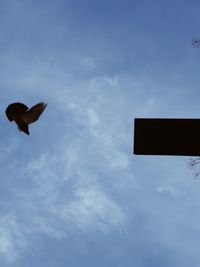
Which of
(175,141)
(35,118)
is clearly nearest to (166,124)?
(175,141)

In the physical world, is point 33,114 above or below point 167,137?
above

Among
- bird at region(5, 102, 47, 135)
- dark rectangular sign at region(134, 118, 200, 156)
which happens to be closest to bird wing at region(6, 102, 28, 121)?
bird at region(5, 102, 47, 135)

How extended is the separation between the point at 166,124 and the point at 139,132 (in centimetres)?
23

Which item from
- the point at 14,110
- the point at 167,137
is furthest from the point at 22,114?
the point at 167,137

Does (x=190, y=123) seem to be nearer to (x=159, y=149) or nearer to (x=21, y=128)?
(x=159, y=149)

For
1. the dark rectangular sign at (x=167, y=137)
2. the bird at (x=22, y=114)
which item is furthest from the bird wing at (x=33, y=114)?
the dark rectangular sign at (x=167, y=137)

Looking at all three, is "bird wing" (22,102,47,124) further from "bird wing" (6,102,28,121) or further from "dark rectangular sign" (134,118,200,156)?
"dark rectangular sign" (134,118,200,156)

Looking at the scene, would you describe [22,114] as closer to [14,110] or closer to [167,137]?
[14,110]

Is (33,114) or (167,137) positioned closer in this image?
(167,137)

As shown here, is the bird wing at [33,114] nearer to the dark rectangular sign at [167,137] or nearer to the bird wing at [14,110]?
the bird wing at [14,110]

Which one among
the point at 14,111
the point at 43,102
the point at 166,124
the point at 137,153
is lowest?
the point at 137,153

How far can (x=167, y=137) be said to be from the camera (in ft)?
9.70

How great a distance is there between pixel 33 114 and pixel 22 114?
Answer: 108 millimetres

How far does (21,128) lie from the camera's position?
3387mm
